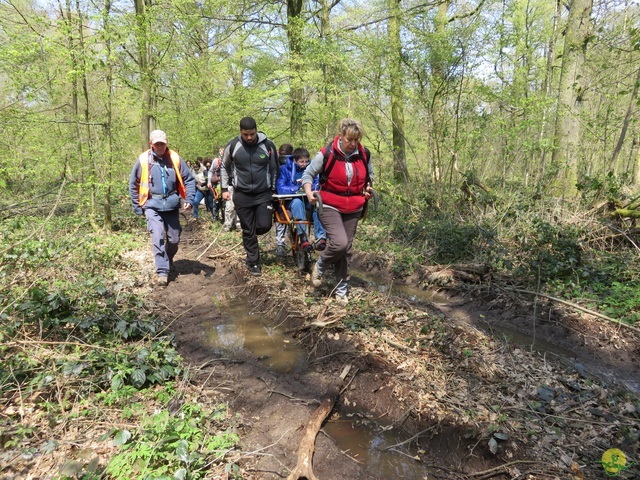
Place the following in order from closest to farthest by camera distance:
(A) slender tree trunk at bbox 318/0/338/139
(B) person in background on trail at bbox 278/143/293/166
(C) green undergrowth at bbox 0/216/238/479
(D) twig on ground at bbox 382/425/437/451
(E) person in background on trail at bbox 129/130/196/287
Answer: (C) green undergrowth at bbox 0/216/238/479
(D) twig on ground at bbox 382/425/437/451
(E) person in background on trail at bbox 129/130/196/287
(B) person in background on trail at bbox 278/143/293/166
(A) slender tree trunk at bbox 318/0/338/139

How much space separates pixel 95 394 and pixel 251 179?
368 cm

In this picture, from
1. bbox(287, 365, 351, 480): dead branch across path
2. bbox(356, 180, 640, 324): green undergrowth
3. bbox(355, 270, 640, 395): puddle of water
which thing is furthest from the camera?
bbox(356, 180, 640, 324): green undergrowth

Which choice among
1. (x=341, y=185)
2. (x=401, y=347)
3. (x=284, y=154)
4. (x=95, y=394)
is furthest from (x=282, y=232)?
(x=95, y=394)

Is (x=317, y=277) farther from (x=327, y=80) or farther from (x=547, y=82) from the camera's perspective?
(x=547, y=82)

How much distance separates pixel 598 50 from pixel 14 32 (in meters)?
12.2

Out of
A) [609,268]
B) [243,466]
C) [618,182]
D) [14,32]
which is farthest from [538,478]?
[14,32]

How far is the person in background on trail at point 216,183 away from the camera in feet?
33.3

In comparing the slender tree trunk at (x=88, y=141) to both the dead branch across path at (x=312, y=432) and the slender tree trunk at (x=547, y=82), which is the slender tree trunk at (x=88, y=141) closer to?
the dead branch across path at (x=312, y=432)

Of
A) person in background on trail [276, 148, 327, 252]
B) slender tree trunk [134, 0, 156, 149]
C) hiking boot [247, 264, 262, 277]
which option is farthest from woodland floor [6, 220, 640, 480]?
slender tree trunk [134, 0, 156, 149]

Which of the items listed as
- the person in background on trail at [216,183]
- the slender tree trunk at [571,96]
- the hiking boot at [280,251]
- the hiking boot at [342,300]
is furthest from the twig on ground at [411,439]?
the person in background on trail at [216,183]

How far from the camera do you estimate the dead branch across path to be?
7.83ft

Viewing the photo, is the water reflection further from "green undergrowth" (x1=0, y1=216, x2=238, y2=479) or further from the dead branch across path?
"green undergrowth" (x1=0, y1=216, x2=238, y2=479)

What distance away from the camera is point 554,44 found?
499 inches

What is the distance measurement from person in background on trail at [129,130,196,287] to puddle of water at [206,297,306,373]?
4.75ft
